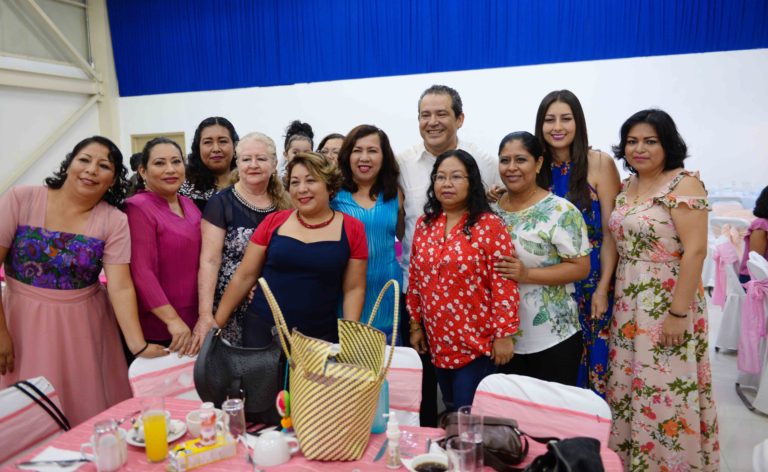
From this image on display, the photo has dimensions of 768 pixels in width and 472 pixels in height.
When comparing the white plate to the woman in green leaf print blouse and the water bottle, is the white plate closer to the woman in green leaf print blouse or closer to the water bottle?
the water bottle

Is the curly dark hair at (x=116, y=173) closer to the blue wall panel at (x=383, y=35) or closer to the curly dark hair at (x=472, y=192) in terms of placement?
the curly dark hair at (x=472, y=192)

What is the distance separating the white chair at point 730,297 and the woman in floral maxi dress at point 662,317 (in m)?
2.43

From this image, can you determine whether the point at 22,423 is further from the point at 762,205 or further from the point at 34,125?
the point at 34,125

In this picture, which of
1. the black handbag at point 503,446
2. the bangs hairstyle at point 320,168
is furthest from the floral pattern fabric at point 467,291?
the black handbag at point 503,446

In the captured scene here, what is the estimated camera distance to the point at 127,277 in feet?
7.56

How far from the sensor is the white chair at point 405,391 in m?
2.02

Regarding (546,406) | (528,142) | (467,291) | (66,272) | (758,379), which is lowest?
(758,379)

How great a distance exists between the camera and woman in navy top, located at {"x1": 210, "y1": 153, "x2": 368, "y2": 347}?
227 centimetres

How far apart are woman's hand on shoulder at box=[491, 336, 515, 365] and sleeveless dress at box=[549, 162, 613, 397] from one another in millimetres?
524

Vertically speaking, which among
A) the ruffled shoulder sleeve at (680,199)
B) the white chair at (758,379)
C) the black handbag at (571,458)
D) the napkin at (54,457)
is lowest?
the white chair at (758,379)

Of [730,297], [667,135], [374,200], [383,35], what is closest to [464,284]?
[374,200]

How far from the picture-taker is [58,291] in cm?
228

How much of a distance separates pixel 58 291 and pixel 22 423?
690 mm

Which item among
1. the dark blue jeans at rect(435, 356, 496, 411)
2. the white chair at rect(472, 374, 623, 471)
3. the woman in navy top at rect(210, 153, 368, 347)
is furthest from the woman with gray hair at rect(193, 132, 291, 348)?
the white chair at rect(472, 374, 623, 471)
